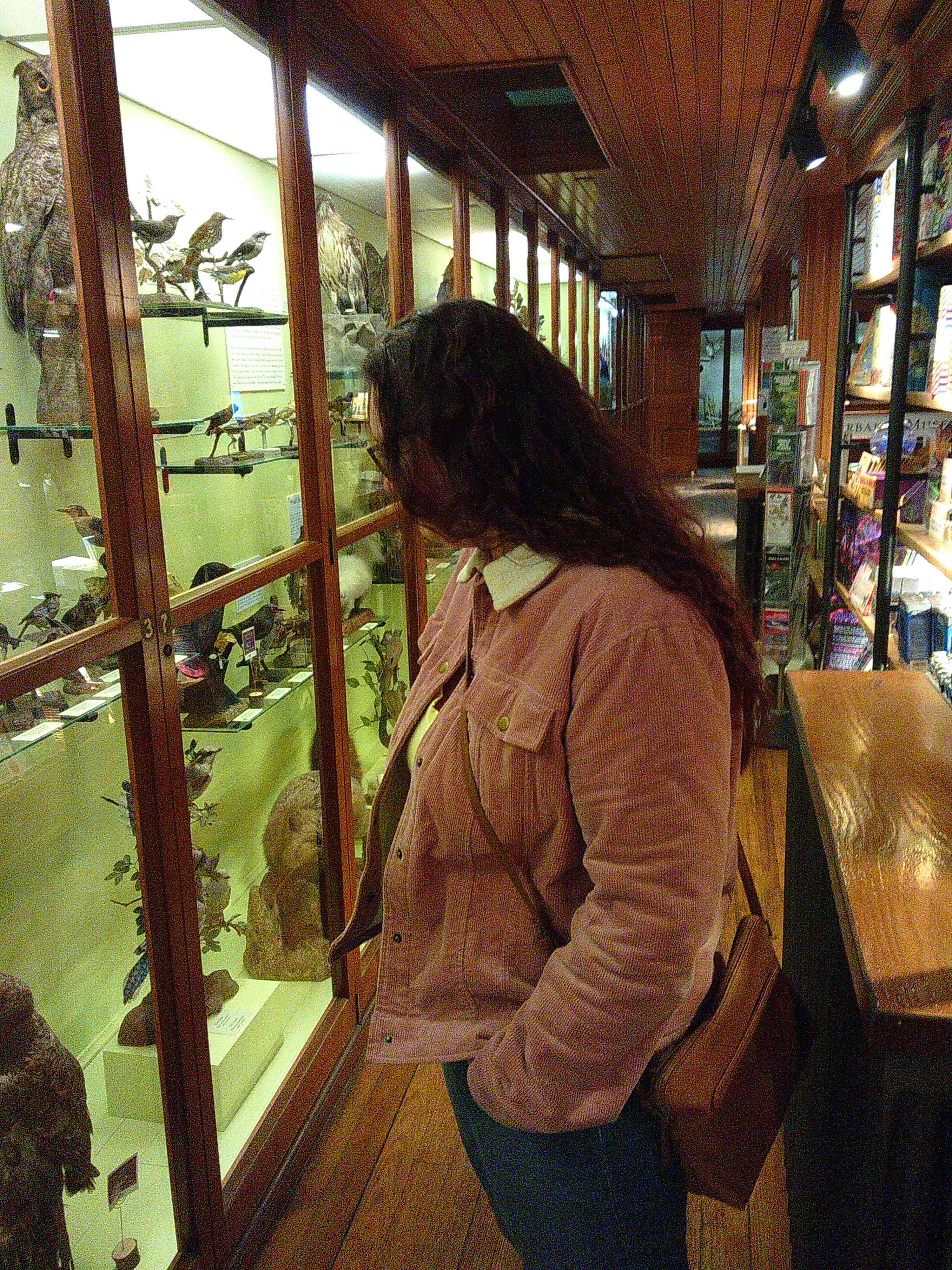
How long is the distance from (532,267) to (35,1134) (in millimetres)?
4294

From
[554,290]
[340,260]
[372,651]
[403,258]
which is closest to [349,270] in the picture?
[340,260]

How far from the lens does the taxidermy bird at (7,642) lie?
1.34 metres

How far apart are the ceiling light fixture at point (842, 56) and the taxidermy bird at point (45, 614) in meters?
2.17

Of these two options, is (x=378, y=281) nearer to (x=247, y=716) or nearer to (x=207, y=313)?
(x=207, y=313)

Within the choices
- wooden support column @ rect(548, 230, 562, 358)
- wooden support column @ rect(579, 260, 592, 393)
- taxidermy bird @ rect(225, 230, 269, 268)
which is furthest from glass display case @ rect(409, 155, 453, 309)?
wooden support column @ rect(579, 260, 592, 393)

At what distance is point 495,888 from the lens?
3.82 ft

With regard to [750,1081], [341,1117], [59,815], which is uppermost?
[59,815]

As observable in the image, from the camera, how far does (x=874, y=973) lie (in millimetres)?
979

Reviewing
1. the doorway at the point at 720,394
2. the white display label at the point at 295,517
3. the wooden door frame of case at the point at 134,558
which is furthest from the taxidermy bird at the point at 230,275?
the doorway at the point at 720,394

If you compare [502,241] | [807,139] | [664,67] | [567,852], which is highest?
[664,67]

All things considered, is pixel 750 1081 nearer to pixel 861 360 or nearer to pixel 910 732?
pixel 910 732

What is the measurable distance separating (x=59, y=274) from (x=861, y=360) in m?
3.30

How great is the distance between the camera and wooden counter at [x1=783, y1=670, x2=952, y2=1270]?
38.5 inches

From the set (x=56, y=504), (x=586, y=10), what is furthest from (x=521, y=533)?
(x=586, y=10)
